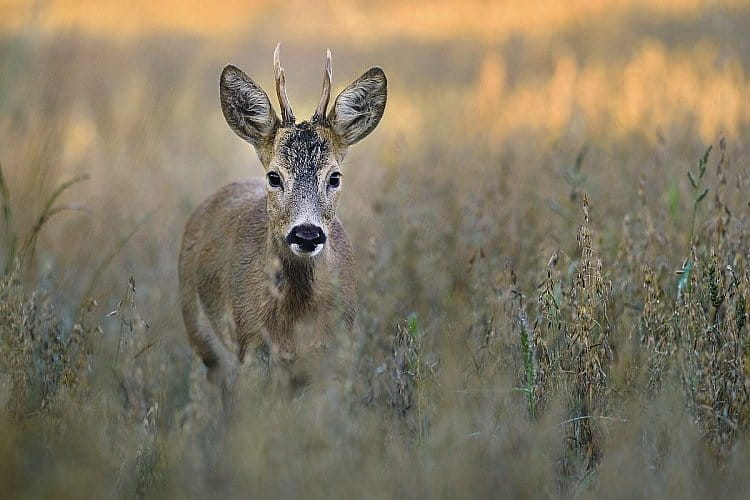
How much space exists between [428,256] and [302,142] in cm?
175

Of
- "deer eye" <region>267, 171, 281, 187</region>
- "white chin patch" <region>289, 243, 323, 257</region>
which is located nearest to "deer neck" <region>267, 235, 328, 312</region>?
"deer eye" <region>267, 171, 281, 187</region>

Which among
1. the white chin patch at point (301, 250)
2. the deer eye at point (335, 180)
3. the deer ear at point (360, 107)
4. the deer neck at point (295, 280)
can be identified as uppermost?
the deer ear at point (360, 107)

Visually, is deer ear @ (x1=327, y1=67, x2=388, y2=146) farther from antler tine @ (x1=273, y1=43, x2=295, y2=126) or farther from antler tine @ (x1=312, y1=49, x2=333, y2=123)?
antler tine @ (x1=273, y1=43, x2=295, y2=126)

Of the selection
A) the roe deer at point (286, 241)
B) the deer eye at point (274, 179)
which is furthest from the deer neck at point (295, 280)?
the deer eye at point (274, 179)

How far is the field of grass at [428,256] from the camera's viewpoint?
13.5 ft

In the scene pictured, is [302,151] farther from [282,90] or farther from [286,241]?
[286,241]

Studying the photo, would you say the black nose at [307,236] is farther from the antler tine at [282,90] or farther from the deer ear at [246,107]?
the deer ear at [246,107]

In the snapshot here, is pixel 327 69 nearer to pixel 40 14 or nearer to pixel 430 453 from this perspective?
pixel 40 14

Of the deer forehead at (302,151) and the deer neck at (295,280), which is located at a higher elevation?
the deer forehead at (302,151)

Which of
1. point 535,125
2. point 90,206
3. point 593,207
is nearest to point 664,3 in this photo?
point 535,125

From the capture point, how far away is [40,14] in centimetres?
518

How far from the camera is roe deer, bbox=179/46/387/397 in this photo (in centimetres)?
573

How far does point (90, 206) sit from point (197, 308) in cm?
230

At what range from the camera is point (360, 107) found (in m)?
6.26
